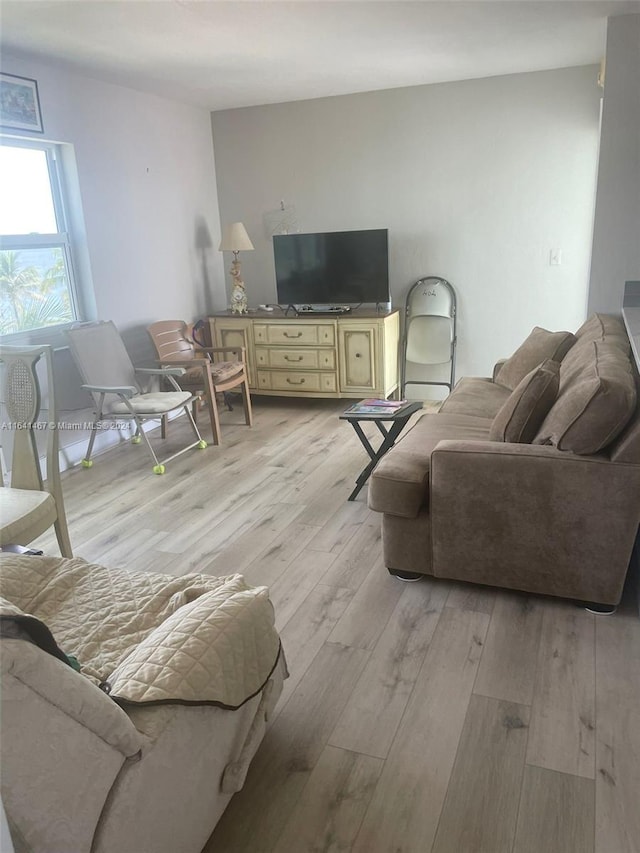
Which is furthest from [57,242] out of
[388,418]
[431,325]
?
[431,325]

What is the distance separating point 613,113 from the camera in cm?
350

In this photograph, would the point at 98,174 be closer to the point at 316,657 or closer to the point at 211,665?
the point at 316,657

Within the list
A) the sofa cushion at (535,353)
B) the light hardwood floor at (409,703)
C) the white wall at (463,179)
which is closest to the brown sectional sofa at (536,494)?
the light hardwood floor at (409,703)

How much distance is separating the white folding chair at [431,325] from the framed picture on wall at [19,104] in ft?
9.63

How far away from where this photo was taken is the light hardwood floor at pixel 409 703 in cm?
149

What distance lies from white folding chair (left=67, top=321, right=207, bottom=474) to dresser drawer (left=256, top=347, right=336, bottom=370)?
1031 mm

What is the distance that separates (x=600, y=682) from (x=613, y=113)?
10.1ft

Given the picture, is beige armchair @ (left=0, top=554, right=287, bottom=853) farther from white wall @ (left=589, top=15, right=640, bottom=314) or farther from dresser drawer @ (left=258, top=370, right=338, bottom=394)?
dresser drawer @ (left=258, top=370, right=338, bottom=394)

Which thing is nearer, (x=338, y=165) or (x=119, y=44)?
(x=119, y=44)

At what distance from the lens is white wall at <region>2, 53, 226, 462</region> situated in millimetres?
4086

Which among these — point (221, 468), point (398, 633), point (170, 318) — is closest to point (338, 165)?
point (170, 318)

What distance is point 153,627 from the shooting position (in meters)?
1.63

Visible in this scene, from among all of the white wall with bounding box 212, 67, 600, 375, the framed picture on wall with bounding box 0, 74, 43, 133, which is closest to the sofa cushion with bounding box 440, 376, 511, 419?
the white wall with bounding box 212, 67, 600, 375

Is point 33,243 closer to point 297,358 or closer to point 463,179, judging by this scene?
point 297,358
